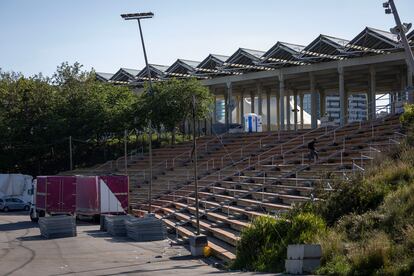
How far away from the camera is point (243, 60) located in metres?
54.3

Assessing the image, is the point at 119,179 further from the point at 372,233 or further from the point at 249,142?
the point at 372,233

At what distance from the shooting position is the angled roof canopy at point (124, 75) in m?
68.5

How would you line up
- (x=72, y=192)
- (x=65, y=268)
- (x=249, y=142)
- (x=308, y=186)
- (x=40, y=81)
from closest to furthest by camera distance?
(x=65, y=268), (x=308, y=186), (x=72, y=192), (x=249, y=142), (x=40, y=81)

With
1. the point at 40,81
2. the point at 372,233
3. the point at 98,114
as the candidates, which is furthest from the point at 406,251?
the point at 40,81

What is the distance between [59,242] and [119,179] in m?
10.6

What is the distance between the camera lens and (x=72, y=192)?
1497 inches

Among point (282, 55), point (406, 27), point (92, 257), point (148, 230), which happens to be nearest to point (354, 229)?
point (92, 257)

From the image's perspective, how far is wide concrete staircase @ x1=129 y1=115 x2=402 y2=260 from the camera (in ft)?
83.7

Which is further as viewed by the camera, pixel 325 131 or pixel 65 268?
pixel 325 131

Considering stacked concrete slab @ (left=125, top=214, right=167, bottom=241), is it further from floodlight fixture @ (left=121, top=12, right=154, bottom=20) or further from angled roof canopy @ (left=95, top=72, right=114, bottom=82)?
angled roof canopy @ (left=95, top=72, right=114, bottom=82)

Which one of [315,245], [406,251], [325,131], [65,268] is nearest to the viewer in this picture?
[406,251]

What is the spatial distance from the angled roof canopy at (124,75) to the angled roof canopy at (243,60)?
1594cm

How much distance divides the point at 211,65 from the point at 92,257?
124ft

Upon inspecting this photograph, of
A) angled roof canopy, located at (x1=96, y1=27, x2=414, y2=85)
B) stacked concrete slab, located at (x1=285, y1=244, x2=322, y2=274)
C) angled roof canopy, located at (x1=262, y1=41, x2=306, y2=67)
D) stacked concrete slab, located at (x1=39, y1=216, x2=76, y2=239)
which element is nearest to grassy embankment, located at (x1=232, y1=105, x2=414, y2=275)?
stacked concrete slab, located at (x1=285, y1=244, x2=322, y2=274)
